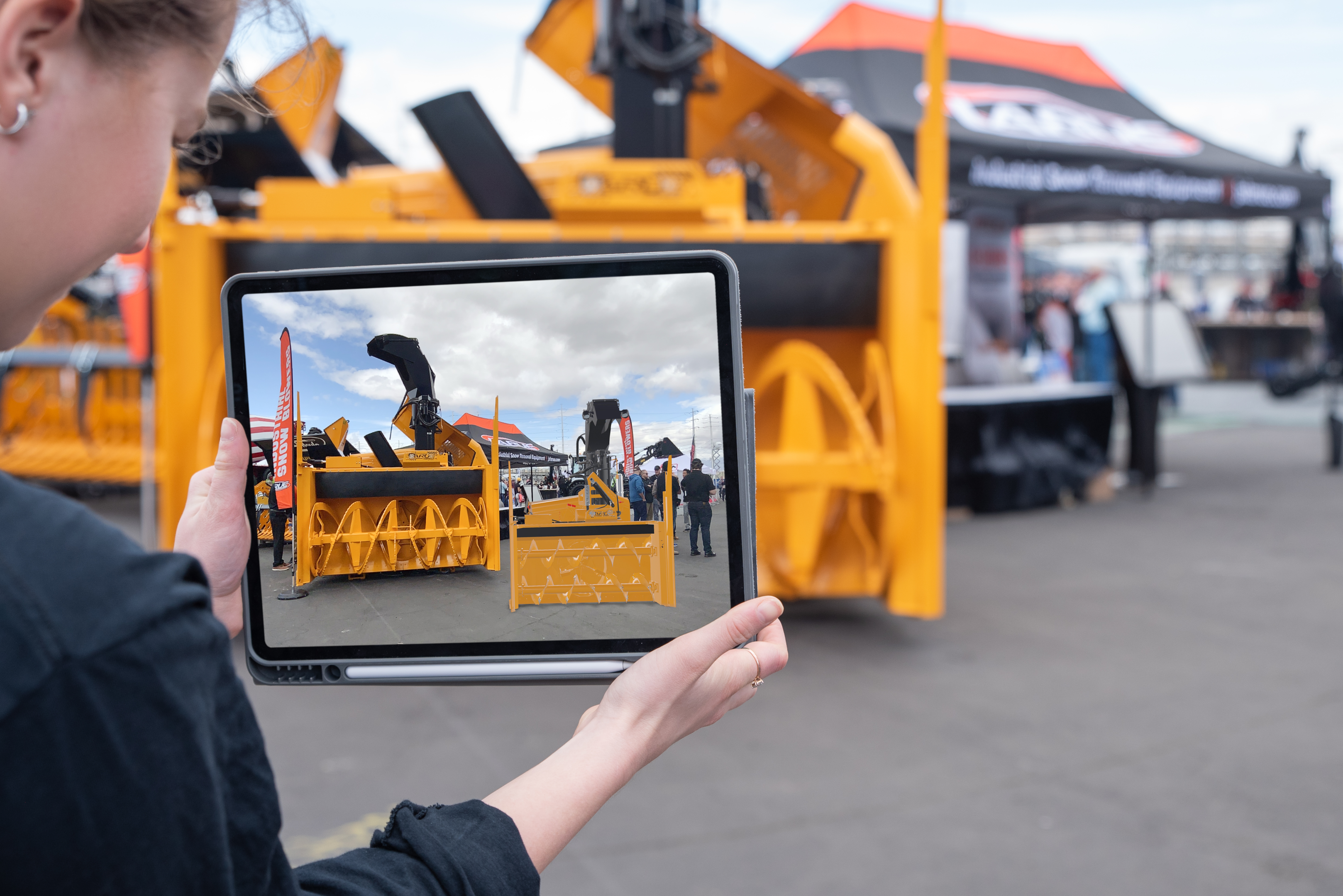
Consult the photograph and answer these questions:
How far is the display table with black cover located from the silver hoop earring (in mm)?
6595

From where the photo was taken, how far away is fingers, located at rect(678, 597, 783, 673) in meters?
0.82

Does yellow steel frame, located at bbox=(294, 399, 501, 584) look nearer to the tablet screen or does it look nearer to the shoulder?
the tablet screen

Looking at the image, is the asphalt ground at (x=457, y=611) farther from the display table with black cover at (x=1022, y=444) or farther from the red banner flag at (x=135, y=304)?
the display table with black cover at (x=1022, y=444)

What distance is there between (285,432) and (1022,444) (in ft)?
23.1

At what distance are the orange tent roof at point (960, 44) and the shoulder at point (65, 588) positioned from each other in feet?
24.5

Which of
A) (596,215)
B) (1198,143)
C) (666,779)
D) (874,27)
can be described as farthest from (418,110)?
(1198,143)

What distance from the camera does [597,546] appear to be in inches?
34.7

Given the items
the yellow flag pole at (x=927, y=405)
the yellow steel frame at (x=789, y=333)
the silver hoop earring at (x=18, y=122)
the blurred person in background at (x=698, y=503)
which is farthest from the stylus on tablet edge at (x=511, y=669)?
the yellow flag pole at (x=927, y=405)

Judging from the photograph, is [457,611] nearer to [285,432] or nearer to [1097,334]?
[285,432]

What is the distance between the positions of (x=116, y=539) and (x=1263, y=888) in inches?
98.4

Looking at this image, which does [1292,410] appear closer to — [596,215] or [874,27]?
[874,27]

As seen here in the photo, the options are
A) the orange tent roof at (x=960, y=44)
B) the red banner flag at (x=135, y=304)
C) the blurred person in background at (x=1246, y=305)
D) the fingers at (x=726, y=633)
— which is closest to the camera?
the fingers at (x=726, y=633)

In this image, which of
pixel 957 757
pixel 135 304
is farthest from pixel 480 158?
pixel 135 304

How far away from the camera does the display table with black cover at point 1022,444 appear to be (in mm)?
7059
